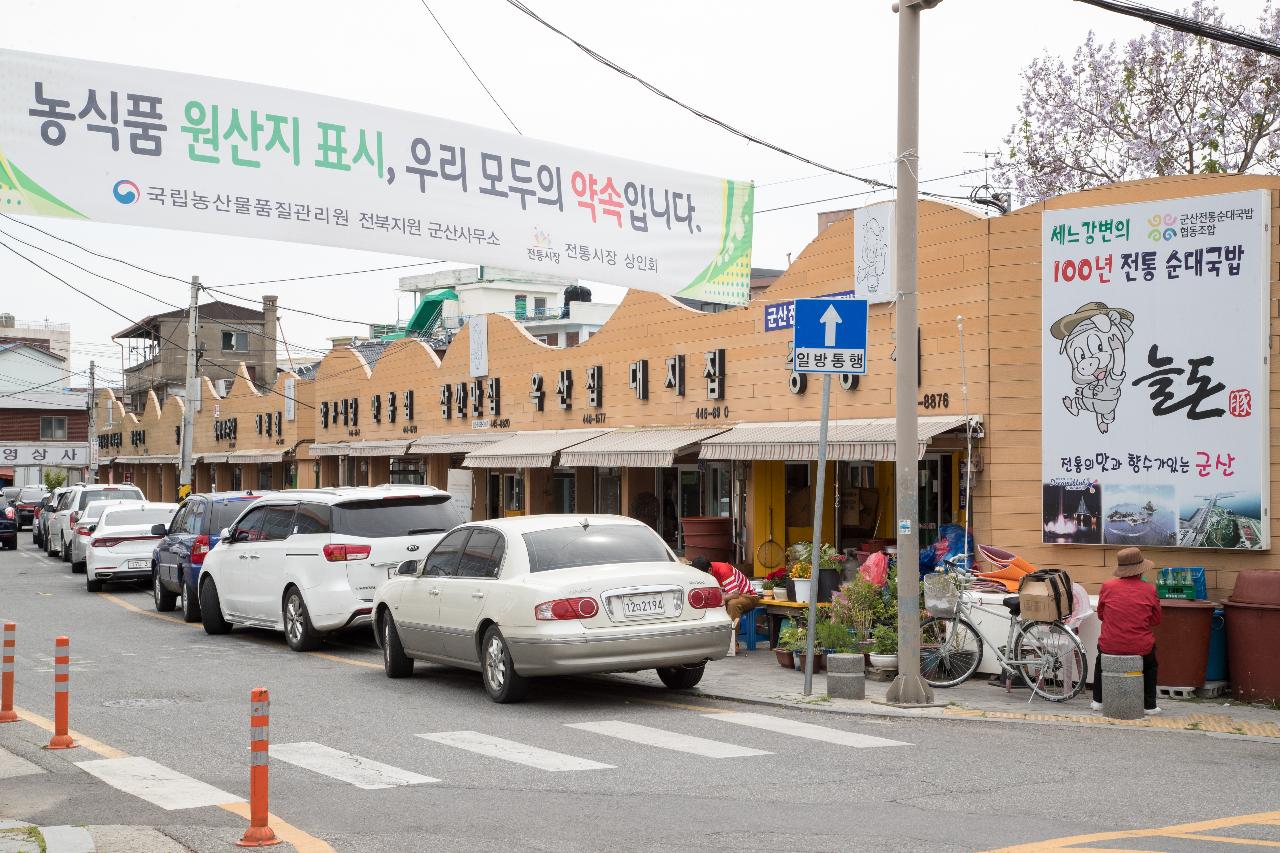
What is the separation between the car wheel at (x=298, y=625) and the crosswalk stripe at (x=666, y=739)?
5.86 m

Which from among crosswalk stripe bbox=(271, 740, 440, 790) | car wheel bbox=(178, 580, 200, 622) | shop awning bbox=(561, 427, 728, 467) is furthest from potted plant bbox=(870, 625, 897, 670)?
car wheel bbox=(178, 580, 200, 622)

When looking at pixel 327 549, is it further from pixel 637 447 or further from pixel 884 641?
pixel 637 447

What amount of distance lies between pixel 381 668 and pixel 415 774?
231 inches

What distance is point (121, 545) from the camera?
24719 millimetres

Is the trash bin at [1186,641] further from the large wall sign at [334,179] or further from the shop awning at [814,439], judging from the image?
the large wall sign at [334,179]

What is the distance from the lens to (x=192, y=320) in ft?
123

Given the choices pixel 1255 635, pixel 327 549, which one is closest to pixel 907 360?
pixel 1255 635

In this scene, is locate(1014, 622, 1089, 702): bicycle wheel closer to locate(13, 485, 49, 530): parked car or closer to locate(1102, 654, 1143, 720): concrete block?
locate(1102, 654, 1143, 720): concrete block

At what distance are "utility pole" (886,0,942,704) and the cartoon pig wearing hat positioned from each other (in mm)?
3309

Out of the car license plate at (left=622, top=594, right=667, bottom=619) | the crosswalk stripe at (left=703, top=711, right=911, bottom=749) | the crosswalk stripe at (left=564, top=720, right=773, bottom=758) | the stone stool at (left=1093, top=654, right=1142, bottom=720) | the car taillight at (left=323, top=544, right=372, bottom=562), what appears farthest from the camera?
the car taillight at (left=323, top=544, right=372, bottom=562)

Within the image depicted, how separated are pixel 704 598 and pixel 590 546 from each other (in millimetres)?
1098

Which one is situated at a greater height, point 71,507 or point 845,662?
point 71,507

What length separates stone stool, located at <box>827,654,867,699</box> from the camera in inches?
478

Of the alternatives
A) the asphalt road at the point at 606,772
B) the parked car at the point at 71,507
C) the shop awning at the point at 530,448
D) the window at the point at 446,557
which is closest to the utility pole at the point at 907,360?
the asphalt road at the point at 606,772
